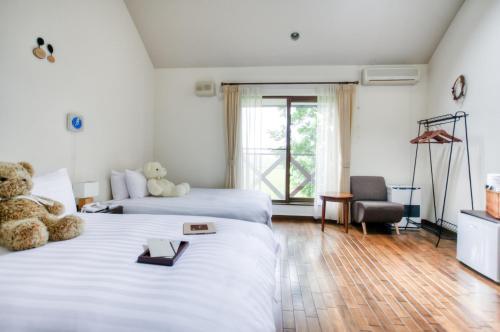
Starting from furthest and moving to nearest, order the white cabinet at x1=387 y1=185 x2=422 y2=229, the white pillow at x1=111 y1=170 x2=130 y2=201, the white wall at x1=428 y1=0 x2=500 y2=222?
1. the white cabinet at x1=387 y1=185 x2=422 y2=229
2. the white pillow at x1=111 y1=170 x2=130 y2=201
3. the white wall at x1=428 y1=0 x2=500 y2=222

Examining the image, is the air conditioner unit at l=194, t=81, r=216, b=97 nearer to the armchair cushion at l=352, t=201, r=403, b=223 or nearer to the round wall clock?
the round wall clock

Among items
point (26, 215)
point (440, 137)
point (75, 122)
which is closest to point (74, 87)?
point (75, 122)

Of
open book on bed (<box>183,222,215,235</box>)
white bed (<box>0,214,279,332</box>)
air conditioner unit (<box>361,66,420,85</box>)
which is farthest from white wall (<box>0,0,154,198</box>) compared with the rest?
air conditioner unit (<box>361,66,420,85</box>)

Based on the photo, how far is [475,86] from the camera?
308cm

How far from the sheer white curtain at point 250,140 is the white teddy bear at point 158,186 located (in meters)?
1.17

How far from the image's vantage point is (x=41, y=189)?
1826 mm

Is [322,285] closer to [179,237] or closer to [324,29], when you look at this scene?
[179,237]

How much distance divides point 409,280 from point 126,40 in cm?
430

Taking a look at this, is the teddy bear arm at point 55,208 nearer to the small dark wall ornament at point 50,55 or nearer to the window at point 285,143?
the small dark wall ornament at point 50,55

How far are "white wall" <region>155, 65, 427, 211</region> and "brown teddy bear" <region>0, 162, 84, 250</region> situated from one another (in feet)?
9.20

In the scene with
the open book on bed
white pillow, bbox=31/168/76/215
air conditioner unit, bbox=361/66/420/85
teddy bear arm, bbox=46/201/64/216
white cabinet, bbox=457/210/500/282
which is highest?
air conditioner unit, bbox=361/66/420/85

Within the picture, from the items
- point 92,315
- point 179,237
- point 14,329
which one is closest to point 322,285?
point 179,237

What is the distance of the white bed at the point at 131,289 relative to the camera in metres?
0.79

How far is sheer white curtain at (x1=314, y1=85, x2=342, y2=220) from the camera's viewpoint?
4.09 metres
